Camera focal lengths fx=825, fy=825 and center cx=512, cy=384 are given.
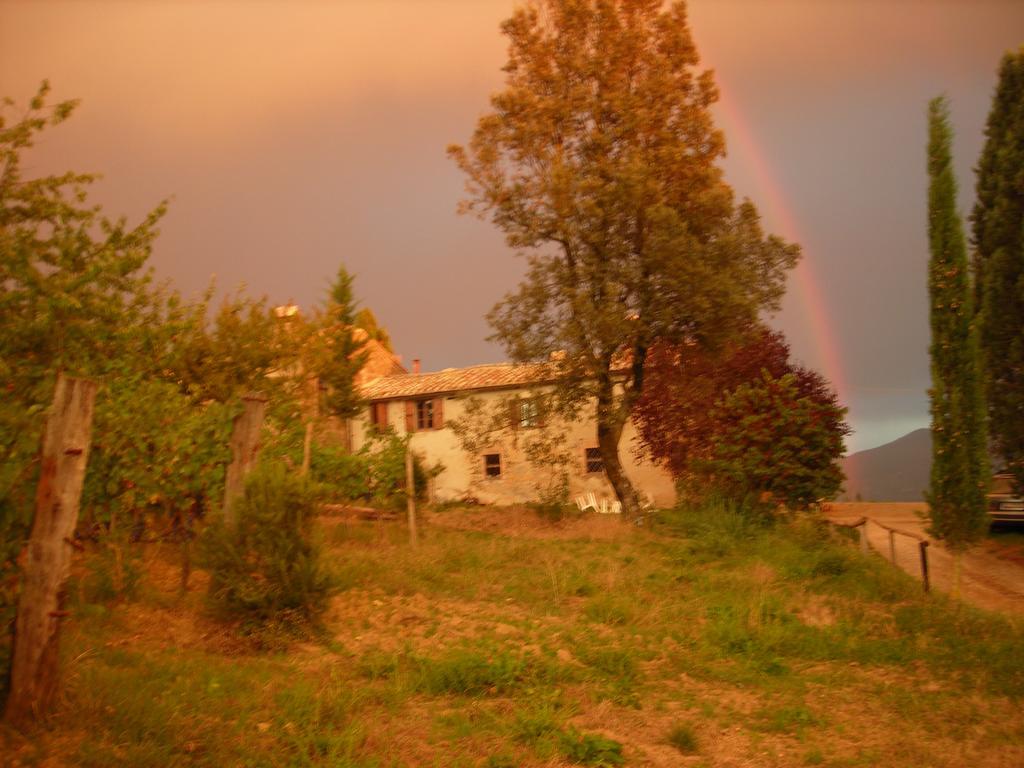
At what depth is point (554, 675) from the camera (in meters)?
7.58

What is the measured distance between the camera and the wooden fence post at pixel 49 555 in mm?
5234


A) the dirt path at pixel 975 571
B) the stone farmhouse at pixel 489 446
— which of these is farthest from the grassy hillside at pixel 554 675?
the stone farmhouse at pixel 489 446

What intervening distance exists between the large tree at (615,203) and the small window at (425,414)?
14174 millimetres

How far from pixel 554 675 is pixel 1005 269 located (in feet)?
46.3

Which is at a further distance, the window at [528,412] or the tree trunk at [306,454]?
the window at [528,412]

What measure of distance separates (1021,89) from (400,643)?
16.4 meters

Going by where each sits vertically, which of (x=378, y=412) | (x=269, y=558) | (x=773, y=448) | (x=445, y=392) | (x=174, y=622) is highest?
(x=445, y=392)

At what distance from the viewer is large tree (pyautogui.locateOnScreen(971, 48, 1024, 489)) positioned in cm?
1653

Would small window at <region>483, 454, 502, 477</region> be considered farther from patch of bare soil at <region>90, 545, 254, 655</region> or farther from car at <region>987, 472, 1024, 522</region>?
patch of bare soil at <region>90, 545, 254, 655</region>

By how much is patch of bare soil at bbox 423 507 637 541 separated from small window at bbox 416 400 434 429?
36.7 feet

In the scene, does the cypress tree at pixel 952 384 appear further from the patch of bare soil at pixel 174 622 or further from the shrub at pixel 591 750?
the patch of bare soil at pixel 174 622

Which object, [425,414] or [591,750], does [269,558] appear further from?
[425,414]

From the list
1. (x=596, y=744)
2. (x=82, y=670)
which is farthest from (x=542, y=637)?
(x=82, y=670)

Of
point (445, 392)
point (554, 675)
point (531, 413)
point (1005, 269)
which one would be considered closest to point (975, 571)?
point (1005, 269)
